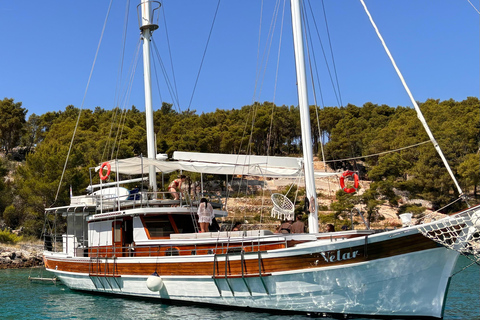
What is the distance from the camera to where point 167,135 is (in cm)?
5328

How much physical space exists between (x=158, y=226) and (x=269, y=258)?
517 centimetres

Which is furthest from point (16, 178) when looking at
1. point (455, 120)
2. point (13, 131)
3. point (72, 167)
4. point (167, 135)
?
point (455, 120)

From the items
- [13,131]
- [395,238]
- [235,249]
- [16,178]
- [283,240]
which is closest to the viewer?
[395,238]

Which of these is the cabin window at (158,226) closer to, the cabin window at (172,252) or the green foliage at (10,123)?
the cabin window at (172,252)

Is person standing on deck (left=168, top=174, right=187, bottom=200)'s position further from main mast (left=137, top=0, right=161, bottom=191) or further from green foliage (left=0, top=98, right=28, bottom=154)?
green foliage (left=0, top=98, right=28, bottom=154)

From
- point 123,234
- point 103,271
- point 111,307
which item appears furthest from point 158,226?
point 111,307

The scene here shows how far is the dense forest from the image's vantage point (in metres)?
38.2

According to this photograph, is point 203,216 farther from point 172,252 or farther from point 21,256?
point 21,256

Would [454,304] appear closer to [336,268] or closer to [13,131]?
[336,268]

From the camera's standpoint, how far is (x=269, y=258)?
40.4 feet

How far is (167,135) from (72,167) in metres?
15.6

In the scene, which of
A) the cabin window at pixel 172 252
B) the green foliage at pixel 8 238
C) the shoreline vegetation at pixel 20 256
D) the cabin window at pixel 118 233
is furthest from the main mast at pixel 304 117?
the green foliage at pixel 8 238

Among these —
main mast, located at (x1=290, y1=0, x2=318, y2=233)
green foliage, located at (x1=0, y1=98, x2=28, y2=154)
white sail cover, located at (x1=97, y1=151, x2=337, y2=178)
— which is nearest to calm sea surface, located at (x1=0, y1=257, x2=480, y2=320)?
main mast, located at (x1=290, y1=0, x2=318, y2=233)

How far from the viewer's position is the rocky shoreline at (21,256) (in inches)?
1270
